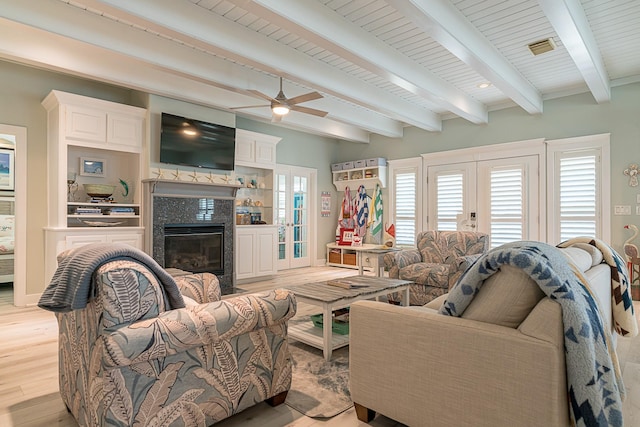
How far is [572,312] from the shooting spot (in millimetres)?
1333

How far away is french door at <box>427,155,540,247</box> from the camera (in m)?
5.68

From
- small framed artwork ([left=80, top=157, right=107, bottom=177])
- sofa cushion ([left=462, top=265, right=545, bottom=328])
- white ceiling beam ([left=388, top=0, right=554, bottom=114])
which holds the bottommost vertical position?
sofa cushion ([left=462, top=265, right=545, bottom=328])

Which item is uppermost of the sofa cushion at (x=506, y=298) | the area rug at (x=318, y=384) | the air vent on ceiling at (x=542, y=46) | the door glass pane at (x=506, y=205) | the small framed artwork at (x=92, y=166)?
the air vent on ceiling at (x=542, y=46)

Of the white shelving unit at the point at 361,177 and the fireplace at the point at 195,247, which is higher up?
the white shelving unit at the point at 361,177

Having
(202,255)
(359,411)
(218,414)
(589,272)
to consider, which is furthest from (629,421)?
(202,255)

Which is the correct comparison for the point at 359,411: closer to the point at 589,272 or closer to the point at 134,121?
the point at 589,272

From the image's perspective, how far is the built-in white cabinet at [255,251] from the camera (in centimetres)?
596

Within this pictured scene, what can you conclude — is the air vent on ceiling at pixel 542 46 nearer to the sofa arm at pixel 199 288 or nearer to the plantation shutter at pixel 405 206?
the plantation shutter at pixel 405 206

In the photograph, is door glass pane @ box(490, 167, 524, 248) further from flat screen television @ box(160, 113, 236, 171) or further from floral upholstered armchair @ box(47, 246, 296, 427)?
floral upholstered armchair @ box(47, 246, 296, 427)

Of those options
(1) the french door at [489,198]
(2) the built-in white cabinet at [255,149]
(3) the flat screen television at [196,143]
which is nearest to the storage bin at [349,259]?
(1) the french door at [489,198]

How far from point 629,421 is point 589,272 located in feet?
2.58

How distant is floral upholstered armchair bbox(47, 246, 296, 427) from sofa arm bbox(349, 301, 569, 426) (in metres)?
0.48

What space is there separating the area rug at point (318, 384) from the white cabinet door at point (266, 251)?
331 centimetres

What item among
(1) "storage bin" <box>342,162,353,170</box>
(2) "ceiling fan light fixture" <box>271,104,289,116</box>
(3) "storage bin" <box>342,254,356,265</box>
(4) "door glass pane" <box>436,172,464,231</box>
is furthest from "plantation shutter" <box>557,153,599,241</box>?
(2) "ceiling fan light fixture" <box>271,104,289,116</box>
